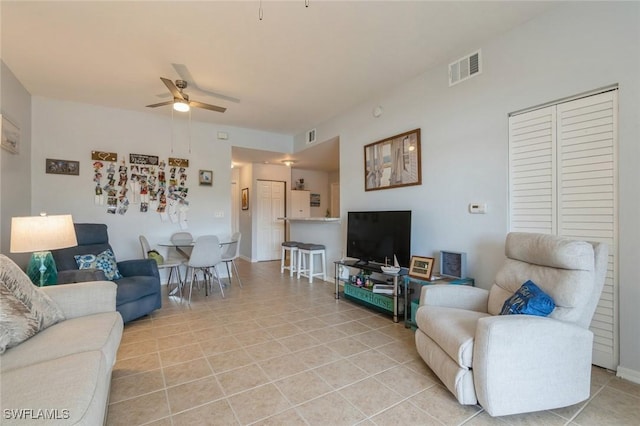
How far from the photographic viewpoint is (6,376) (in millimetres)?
1098

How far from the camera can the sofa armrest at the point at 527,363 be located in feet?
5.01

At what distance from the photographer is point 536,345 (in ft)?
5.11

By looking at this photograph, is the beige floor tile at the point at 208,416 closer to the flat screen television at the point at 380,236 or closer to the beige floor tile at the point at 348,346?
the beige floor tile at the point at 348,346

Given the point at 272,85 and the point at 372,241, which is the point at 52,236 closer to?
the point at 272,85

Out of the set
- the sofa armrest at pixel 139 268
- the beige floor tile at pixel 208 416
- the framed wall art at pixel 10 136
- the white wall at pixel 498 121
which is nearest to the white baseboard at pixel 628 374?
the white wall at pixel 498 121

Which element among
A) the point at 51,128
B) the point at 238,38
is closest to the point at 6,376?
the point at 238,38

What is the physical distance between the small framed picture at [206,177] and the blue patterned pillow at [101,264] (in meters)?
2.04

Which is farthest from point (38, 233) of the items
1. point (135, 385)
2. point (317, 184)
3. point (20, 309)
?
point (317, 184)

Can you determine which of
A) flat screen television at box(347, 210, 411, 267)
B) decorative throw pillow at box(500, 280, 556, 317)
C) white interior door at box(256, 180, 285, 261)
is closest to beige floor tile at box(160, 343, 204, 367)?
flat screen television at box(347, 210, 411, 267)

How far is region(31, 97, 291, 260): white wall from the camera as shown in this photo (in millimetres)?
3953

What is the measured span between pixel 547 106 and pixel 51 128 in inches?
224

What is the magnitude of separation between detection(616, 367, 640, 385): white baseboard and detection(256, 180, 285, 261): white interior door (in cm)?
605

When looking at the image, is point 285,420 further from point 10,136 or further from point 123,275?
point 10,136

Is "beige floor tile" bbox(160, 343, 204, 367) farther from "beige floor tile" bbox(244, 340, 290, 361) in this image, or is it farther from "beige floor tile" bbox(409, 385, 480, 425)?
"beige floor tile" bbox(409, 385, 480, 425)
